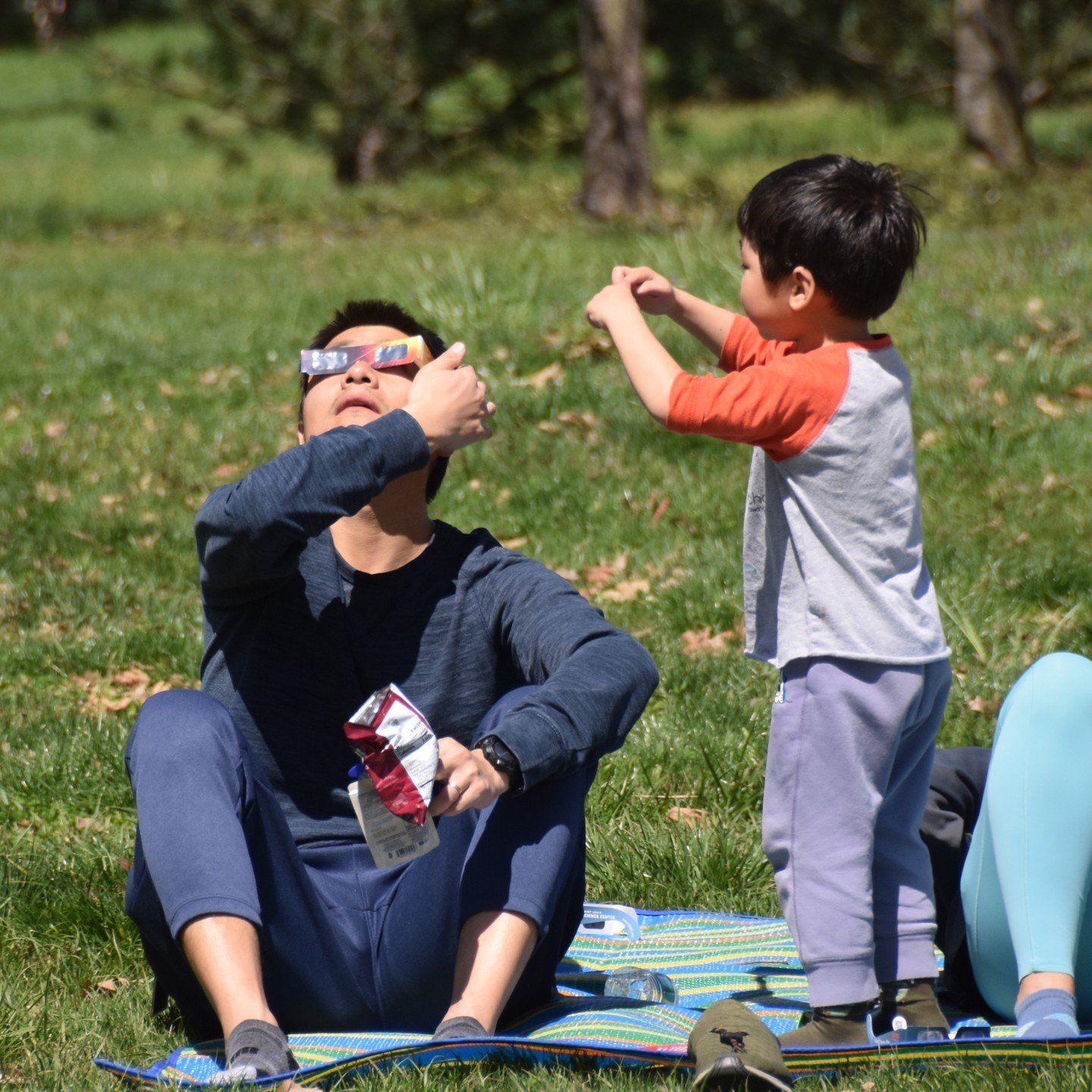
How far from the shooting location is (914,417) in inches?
269

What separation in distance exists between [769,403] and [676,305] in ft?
1.52

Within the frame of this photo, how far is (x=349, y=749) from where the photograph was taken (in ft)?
9.81

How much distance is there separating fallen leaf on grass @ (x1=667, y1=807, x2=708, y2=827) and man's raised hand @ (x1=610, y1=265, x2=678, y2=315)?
145 cm

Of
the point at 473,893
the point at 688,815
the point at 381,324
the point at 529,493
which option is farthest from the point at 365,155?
the point at 473,893

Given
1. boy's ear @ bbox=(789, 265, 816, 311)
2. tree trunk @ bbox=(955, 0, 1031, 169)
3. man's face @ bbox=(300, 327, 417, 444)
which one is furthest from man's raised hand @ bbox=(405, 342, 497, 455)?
tree trunk @ bbox=(955, 0, 1031, 169)

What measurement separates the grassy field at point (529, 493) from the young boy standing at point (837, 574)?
1.02ft

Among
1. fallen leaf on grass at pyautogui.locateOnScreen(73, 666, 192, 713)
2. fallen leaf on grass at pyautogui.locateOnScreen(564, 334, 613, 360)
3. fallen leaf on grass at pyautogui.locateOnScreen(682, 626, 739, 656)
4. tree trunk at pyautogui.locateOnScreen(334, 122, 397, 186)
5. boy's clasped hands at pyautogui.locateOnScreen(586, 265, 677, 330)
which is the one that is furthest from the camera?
tree trunk at pyautogui.locateOnScreen(334, 122, 397, 186)

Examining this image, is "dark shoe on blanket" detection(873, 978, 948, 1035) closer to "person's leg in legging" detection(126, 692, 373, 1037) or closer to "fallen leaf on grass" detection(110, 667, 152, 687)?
"person's leg in legging" detection(126, 692, 373, 1037)

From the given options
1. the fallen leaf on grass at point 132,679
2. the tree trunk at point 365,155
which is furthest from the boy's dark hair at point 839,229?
the tree trunk at point 365,155

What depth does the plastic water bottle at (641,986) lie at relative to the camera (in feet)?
10.3

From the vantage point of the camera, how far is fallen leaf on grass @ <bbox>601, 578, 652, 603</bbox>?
559cm

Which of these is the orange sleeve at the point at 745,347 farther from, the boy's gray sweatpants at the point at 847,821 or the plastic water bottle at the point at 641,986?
the plastic water bottle at the point at 641,986

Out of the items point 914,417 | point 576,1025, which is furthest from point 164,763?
point 914,417

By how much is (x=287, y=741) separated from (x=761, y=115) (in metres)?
20.1
